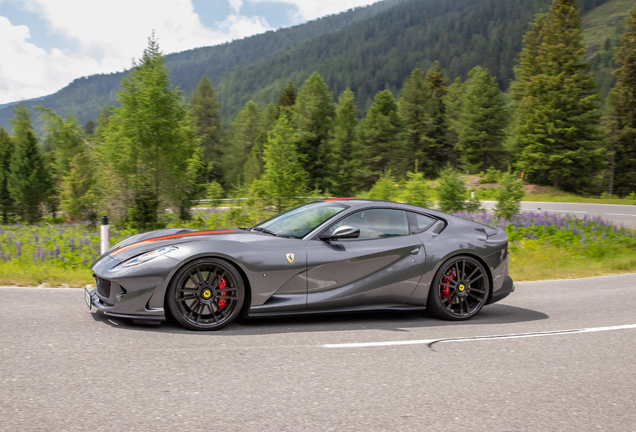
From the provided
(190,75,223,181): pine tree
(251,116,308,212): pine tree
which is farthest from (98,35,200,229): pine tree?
(190,75,223,181): pine tree

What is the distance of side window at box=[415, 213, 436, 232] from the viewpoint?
5.80m

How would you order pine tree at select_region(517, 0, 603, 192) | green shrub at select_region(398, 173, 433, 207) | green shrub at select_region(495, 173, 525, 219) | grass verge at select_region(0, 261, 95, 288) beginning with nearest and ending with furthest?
grass verge at select_region(0, 261, 95, 288) < green shrub at select_region(495, 173, 525, 219) < green shrub at select_region(398, 173, 433, 207) < pine tree at select_region(517, 0, 603, 192)

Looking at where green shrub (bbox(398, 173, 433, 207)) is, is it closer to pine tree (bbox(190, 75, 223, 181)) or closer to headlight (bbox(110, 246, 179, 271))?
headlight (bbox(110, 246, 179, 271))

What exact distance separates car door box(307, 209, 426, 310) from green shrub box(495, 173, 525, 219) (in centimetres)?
1037

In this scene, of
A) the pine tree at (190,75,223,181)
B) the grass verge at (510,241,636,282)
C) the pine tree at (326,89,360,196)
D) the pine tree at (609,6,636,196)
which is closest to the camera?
the grass verge at (510,241,636,282)

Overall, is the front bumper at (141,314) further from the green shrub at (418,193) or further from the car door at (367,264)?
the green shrub at (418,193)

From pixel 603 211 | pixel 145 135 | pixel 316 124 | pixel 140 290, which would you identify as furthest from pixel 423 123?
pixel 140 290

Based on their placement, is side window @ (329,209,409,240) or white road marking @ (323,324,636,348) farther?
side window @ (329,209,409,240)

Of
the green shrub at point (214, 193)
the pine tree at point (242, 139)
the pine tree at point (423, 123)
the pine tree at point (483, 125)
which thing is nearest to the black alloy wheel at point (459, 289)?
the green shrub at point (214, 193)

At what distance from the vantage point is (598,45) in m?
171

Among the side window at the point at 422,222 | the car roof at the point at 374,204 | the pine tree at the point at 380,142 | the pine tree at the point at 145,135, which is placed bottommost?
the side window at the point at 422,222

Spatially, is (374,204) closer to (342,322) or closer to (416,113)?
(342,322)

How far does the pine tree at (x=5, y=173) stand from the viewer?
150 feet

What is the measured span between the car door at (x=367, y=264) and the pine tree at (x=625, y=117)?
51318mm
